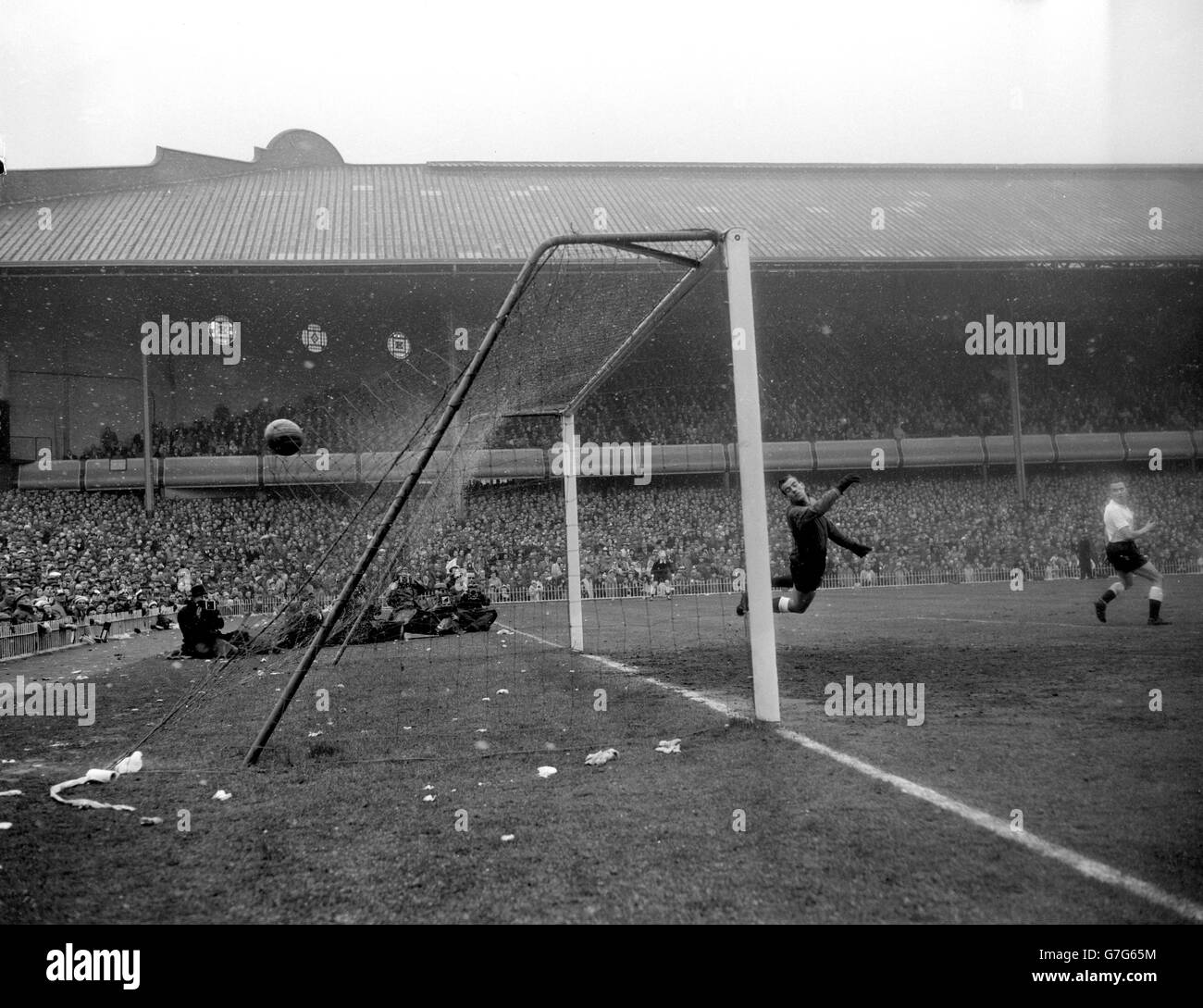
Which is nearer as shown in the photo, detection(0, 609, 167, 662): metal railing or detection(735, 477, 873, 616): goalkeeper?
detection(735, 477, 873, 616): goalkeeper

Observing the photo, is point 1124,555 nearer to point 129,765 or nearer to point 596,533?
point 129,765

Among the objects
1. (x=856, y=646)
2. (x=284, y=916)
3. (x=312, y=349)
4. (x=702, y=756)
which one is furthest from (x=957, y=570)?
(x=284, y=916)

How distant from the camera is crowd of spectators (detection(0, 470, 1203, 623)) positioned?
986 inches

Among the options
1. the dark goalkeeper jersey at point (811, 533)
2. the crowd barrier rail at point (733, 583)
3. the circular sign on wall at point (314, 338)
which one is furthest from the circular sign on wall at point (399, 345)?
the dark goalkeeper jersey at point (811, 533)

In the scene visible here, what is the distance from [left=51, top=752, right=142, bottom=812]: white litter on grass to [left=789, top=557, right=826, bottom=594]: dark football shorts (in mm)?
5510

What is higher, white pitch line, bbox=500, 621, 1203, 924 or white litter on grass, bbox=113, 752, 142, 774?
white pitch line, bbox=500, 621, 1203, 924

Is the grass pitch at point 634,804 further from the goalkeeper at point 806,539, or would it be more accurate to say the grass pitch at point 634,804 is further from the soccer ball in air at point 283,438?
the soccer ball in air at point 283,438

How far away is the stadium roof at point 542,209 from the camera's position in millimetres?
28125

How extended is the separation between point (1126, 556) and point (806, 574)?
5.05 metres

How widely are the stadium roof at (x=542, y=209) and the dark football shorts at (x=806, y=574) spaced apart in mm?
21007

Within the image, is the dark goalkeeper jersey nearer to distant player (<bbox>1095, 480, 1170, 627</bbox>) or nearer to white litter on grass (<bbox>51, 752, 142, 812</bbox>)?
distant player (<bbox>1095, 480, 1170, 627</bbox>)

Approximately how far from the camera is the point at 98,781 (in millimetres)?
5145

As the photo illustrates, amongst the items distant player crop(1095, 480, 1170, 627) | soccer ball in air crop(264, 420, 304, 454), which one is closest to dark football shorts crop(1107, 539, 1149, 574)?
distant player crop(1095, 480, 1170, 627)

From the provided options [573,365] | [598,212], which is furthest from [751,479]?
[598,212]
